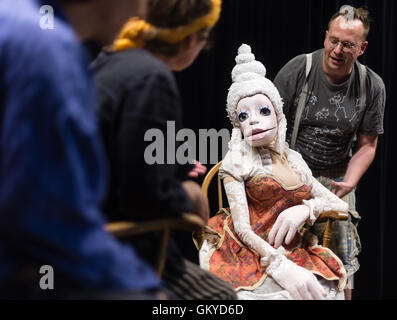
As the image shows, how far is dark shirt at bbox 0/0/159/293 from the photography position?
818mm

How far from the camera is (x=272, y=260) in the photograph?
223cm

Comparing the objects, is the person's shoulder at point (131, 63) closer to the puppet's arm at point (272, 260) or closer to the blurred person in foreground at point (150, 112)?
the blurred person in foreground at point (150, 112)

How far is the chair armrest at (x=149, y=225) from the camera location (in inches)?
45.2

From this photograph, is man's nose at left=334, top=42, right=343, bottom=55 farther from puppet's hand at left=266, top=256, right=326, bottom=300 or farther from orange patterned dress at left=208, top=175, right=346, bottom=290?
puppet's hand at left=266, top=256, right=326, bottom=300

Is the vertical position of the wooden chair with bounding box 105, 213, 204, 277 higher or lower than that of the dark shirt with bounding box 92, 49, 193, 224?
lower

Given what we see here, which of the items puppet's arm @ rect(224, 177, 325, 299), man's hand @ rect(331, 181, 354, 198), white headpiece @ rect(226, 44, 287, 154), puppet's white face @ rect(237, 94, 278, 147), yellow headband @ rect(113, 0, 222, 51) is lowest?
puppet's arm @ rect(224, 177, 325, 299)

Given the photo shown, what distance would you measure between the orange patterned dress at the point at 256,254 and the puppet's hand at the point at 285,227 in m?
0.06

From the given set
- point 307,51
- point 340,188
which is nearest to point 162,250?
point 340,188

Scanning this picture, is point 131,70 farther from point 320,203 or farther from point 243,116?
point 320,203

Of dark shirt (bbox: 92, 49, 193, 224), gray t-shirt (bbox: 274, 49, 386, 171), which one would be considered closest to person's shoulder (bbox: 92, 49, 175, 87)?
dark shirt (bbox: 92, 49, 193, 224)

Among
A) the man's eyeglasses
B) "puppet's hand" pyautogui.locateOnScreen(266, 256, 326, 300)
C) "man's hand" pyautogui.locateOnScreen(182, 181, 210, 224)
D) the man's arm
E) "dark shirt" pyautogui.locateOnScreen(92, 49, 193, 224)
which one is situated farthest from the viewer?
the man's arm

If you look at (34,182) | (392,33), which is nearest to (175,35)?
(34,182)

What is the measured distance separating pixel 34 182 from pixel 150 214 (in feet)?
1.35

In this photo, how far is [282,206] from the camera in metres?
2.45
